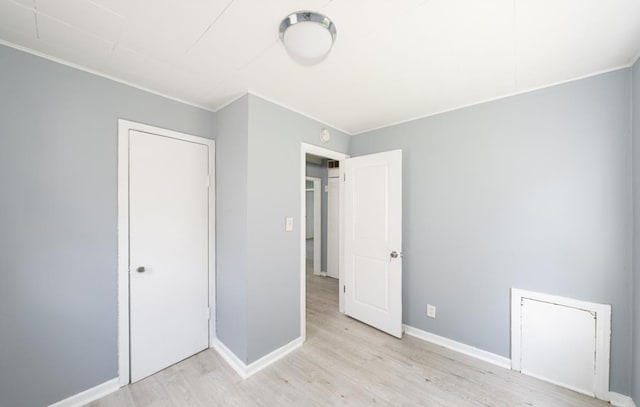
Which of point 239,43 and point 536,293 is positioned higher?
point 239,43

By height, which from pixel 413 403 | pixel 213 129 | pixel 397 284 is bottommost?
pixel 413 403

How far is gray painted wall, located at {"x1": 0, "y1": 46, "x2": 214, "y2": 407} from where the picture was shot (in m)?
1.47

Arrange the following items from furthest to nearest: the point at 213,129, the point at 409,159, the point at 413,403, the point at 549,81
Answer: the point at 409,159 < the point at 213,129 < the point at 549,81 < the point at 413,403

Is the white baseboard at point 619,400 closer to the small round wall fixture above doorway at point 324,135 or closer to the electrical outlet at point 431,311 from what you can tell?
the electrical outlet at point 431,311

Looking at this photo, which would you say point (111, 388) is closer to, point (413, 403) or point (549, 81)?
point (413, 403)

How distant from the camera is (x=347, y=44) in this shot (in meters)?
1.43

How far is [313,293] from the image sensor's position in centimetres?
388

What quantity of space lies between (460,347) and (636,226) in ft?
5.37

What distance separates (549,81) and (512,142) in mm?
488

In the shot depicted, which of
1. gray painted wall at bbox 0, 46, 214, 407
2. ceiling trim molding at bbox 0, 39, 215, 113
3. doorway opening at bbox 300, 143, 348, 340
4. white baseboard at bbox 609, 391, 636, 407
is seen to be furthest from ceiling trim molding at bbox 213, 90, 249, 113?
white baseboard at bbox 609, 391, 636, 407

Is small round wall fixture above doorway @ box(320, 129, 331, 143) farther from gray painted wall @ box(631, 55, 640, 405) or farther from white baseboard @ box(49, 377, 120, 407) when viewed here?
white baseboard @ box(49, 377, 120, 407)

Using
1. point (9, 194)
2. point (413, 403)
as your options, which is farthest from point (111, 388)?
point (413, 403)

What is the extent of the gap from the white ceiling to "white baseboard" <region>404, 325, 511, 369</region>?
234cm

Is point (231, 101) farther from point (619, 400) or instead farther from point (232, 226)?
point (619, 400)
